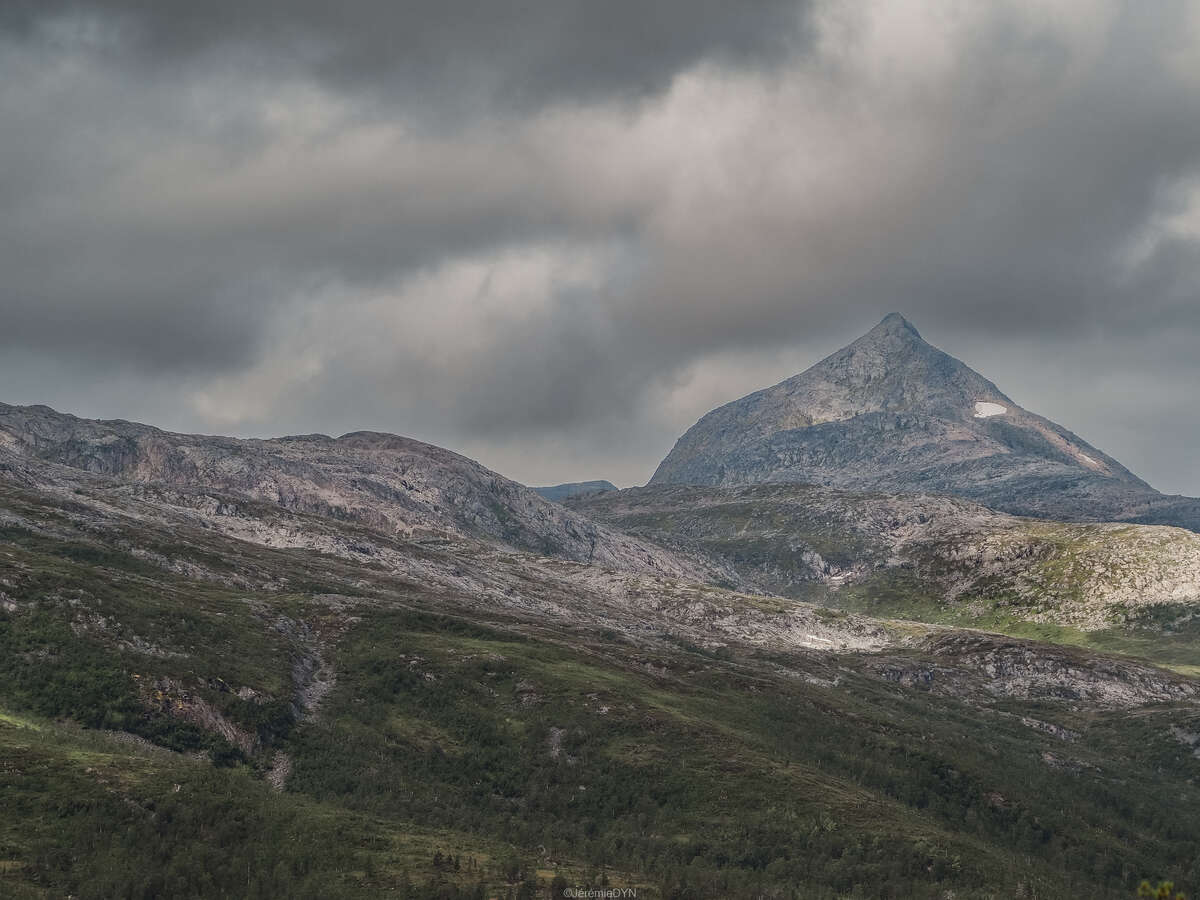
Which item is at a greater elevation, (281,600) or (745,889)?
(281,600)

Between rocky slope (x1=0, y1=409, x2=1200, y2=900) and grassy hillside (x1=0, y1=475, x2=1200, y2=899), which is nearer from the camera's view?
grassy hillside (x1=0, y1=475, x2=1200, y2=899)

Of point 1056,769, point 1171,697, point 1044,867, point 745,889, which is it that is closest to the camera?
point 745,889

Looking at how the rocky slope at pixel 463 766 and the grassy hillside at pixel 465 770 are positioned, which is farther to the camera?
the rocky slope at pixel 463 766

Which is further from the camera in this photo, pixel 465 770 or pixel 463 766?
pixel 463 766

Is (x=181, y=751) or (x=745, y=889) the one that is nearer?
(x=745, y=889)

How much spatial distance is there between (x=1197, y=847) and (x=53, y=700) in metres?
114

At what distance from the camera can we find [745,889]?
1752 inches

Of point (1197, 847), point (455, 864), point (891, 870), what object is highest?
point (455, 864)

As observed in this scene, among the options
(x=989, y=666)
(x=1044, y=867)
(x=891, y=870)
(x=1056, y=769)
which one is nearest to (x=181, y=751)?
(x=891, y=870)

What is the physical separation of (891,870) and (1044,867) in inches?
833

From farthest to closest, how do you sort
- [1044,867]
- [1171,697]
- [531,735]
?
1. [1171,697]
2. [531,735]
3. [1044,867]

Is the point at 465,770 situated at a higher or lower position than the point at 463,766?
lower

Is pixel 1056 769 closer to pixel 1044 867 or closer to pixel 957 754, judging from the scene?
pixel 957 754

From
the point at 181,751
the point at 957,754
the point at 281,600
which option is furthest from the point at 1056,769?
the point at 281,600
